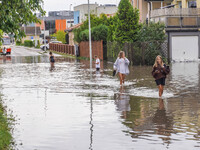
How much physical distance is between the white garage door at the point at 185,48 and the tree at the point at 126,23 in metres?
3.35

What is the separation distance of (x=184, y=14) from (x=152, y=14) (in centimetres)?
376

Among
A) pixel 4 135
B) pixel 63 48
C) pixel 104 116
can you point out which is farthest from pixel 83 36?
pixel 4 135

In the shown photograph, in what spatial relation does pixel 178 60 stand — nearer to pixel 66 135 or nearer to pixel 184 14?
pixel 184 14

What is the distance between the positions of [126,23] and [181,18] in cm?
450

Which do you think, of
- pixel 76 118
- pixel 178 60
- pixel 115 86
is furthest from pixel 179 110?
pixel 178 60

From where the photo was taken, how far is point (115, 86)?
18.8m

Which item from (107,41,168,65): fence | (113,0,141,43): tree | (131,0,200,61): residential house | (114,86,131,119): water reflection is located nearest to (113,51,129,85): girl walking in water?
(114,86,131,119): water reflection

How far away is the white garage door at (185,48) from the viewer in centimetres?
3709

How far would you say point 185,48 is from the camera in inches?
1470

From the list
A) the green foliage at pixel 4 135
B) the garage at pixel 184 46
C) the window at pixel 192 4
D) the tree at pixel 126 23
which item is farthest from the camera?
the window at pixel 192 4

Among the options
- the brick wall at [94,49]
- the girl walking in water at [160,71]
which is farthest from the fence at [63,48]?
the girl walking in water at [160,71]

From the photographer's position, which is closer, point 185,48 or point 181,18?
point 181,18

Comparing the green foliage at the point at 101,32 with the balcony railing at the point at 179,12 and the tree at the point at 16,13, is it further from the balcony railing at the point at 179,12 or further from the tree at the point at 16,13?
the tree at the point at 16,13

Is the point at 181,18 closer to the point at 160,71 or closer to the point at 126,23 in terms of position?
the point at 126,23
